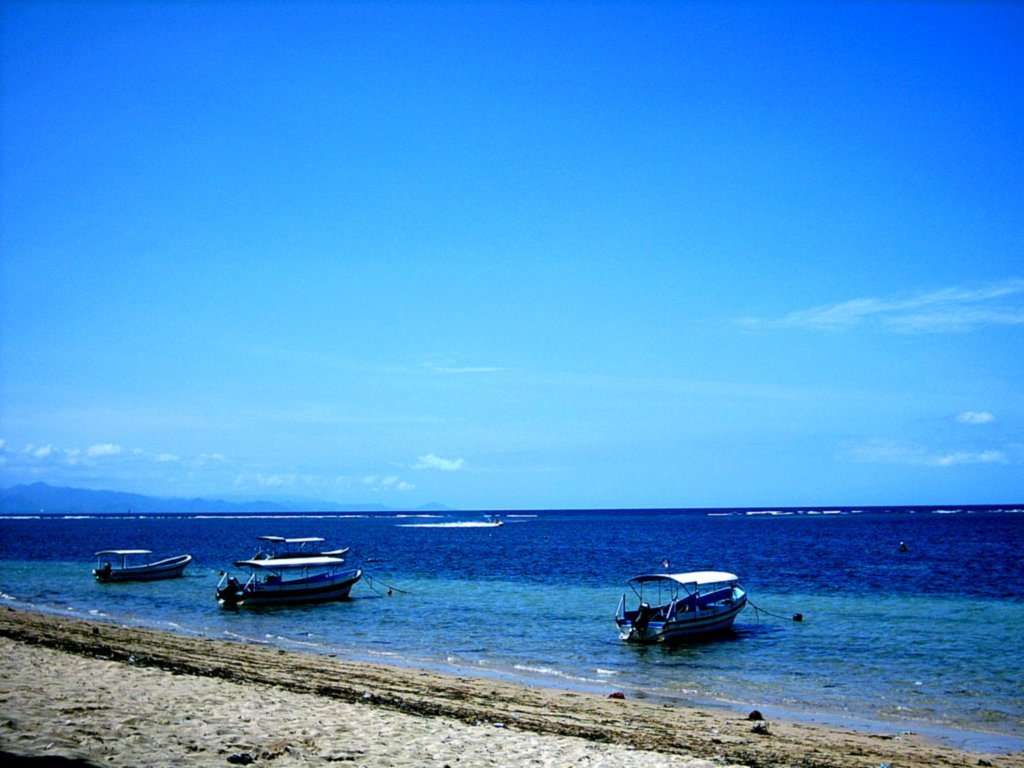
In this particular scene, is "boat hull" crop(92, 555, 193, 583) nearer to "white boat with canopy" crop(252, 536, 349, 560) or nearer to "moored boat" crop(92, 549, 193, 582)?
"moored boat" crop(92, 549, 193, 582)

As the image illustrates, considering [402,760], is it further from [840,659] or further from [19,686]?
[840,659]

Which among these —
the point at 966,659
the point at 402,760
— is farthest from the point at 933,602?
the point at 402,760

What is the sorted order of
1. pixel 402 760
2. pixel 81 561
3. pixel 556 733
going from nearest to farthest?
pixel 402 760
pixel 556 733
pixel 81 561

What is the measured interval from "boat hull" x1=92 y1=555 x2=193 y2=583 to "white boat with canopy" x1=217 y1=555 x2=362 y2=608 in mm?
14426

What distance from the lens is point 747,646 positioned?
94.8ft

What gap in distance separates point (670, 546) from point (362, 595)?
2167 inches

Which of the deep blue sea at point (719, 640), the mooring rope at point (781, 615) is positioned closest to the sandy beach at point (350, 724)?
the deep blue sea at point (719, 640)

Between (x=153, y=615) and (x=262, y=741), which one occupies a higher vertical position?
(x=262, y=741)

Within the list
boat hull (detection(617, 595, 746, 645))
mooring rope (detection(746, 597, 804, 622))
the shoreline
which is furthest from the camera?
mooring rope (detection(746, 597, 804, 622))

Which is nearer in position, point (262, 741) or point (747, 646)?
point (262, 741)

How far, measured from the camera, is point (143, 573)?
5344cm

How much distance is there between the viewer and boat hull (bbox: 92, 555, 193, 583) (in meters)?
52.7

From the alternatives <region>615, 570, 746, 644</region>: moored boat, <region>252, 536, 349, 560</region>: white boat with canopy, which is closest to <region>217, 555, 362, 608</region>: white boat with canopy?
<region>252, 536, 349, 560</region>: white boat with canopy

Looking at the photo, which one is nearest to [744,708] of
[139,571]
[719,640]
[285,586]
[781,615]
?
[719,640]
